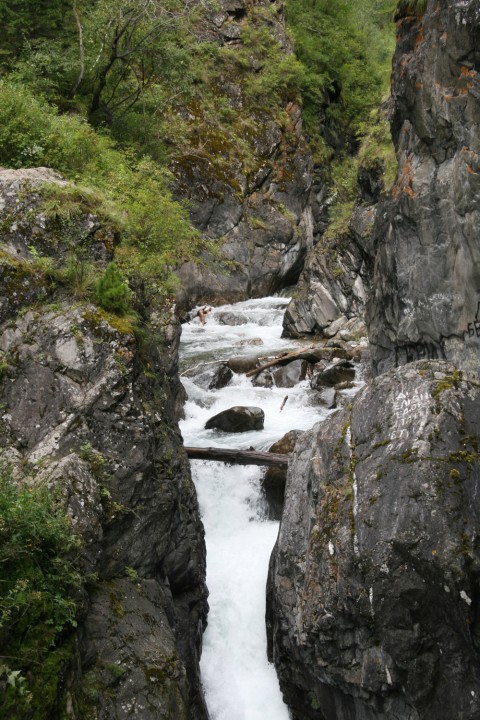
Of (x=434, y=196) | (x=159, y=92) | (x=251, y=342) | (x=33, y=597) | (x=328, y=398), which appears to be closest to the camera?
(x=33, y=597)

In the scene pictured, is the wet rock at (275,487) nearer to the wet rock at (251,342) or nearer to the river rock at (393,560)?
the river rock at (393,560)

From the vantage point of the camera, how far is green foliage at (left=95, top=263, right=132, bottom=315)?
7.35 meters

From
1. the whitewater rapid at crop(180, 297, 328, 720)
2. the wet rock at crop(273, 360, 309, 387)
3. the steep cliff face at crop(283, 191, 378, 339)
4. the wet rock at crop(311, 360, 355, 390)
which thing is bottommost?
the whitewater rapid at crop(180, 297, 328, 720)

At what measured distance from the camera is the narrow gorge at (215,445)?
523cm

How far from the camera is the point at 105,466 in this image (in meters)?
6.52

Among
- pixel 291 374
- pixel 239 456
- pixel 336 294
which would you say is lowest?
pixel 291 374

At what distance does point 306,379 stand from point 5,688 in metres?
13.2

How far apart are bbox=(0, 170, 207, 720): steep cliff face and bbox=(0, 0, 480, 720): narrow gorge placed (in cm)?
3

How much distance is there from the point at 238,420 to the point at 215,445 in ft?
3.39

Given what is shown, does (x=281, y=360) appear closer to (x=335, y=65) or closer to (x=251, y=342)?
(x=251, y=342)

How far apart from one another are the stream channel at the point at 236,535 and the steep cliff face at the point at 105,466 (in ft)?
2.07

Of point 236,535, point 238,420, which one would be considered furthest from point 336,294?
point 236,535

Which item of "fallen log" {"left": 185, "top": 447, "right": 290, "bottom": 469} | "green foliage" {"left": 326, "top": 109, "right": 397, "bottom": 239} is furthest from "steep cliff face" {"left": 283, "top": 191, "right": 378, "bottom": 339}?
"fallen log" {"left": 185, "top": 447, "right": 290, "bottom": 469}

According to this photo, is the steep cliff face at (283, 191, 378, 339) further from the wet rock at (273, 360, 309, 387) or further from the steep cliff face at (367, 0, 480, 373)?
the steep cliff face at (367, 0, 480, 373)
